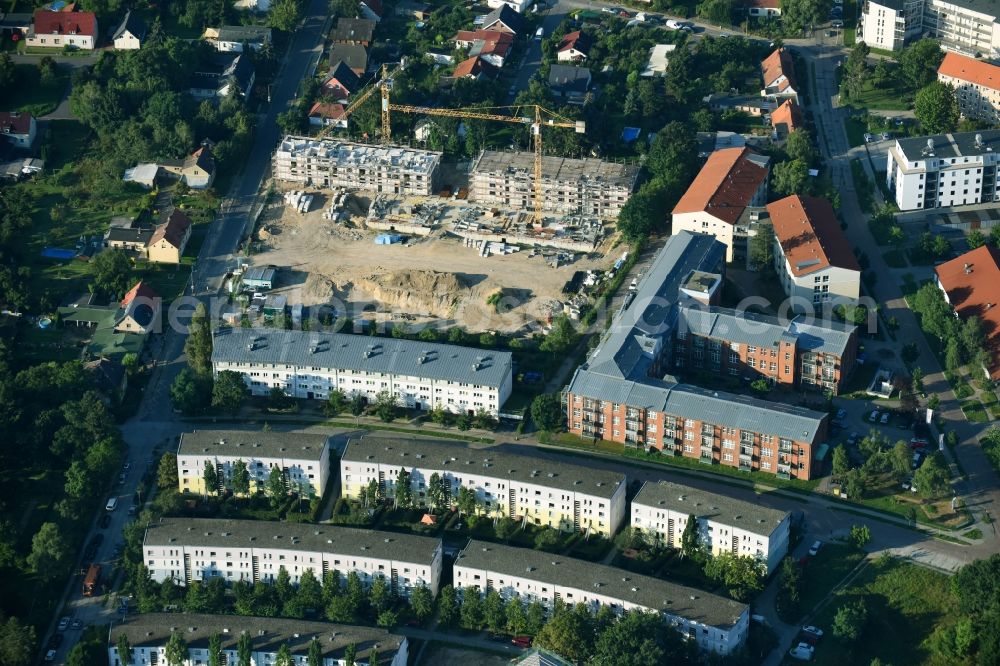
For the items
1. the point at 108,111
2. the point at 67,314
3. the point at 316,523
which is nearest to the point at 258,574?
the point at 316,523

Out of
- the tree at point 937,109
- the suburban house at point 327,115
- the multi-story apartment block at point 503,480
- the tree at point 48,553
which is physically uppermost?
the tree at point 937,109

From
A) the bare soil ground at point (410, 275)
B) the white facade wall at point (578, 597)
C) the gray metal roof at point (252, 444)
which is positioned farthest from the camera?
the bare soil ground at point (410, 275)

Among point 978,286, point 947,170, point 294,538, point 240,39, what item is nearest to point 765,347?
point 978,286

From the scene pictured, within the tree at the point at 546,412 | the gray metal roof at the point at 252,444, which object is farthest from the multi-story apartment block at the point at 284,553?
the tree at the point at 546,412

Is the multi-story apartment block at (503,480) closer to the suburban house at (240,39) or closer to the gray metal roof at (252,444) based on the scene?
the gray metal roof at (252,444)

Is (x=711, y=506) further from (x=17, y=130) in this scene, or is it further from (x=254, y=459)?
(x=17, y=130)

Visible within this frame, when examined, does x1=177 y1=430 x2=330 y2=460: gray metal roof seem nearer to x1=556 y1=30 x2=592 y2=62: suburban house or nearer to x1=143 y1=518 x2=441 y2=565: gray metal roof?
x1=143 y1=518 x2=441 y2=565: gray metal roof
